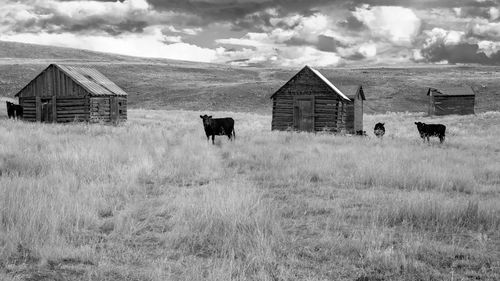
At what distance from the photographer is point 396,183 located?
9.78m

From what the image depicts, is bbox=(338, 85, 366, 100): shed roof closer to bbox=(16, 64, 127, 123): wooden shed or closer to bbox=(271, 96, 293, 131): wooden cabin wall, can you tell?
bbox=(271, 96, 293, 131): wooden cabin wall

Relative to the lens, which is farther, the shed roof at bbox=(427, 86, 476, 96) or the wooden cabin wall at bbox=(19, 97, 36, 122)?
the shed roof at bbox=(427, 86, 476, 96)

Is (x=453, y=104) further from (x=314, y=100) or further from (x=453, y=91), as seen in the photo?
(x=314, y=100)

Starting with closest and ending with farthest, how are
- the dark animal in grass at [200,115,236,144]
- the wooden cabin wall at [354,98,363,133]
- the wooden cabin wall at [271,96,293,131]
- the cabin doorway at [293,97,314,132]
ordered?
1. the dark animal in grass at [200,115,236,144]
2. the cabin doorway at [293,97,314,132]
3. the wooden cabin wall at [271,96,293,131]
4. the wooden cabin wall at [354,98,363,133]

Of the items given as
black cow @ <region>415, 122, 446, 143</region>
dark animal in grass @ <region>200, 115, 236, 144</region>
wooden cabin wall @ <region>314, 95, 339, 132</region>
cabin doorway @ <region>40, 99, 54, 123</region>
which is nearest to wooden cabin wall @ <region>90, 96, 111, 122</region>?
cabin doorway @ <region>40, 99, 54, 123</region>

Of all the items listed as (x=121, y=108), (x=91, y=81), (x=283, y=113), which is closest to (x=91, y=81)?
(x=91, y=81)

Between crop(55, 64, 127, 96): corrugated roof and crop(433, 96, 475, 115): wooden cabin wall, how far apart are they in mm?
41410

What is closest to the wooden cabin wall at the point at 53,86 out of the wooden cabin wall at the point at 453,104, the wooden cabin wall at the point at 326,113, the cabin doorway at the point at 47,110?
the cabin doorway at the point at 47,110

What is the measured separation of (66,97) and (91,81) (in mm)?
2102

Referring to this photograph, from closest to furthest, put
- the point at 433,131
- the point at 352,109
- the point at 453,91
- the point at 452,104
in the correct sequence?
the point at 433,131, the point at 352,109, the point at 452,104, the point at 453,91

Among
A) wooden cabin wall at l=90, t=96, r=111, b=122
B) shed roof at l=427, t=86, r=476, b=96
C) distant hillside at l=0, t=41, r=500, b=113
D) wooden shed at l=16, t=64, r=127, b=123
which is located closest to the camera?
wooden shed at l=16, t=64, r=127, b=123

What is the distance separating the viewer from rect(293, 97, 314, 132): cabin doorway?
92.1 ft

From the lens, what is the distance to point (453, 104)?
190 ft

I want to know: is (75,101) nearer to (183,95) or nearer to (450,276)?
(450,276)
